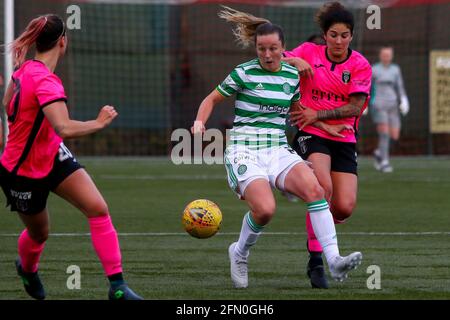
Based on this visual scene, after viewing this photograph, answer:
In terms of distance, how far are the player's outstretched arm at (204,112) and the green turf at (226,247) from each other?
108 centimetres

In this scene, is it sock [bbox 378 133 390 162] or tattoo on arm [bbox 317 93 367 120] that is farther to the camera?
sock [bbox 378 133 390 162]

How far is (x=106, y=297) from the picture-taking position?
294 inches

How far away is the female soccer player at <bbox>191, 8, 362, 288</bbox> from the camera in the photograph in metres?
8.04

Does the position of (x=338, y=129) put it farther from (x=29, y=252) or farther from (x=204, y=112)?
(x=29, y=252)

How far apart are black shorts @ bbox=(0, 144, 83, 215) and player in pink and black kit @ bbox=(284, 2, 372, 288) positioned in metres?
2.13

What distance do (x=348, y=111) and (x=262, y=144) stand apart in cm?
84

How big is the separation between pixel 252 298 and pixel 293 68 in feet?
6.01

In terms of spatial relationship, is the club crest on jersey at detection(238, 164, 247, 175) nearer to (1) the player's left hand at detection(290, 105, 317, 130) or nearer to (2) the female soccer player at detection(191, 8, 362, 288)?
(2) the female soccer player at detection(191, 8, 362, 288)

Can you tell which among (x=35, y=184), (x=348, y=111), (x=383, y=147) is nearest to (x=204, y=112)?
(x=348, y=111)

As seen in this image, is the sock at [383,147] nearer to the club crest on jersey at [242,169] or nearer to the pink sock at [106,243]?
the club crest on jersey at [242,169]

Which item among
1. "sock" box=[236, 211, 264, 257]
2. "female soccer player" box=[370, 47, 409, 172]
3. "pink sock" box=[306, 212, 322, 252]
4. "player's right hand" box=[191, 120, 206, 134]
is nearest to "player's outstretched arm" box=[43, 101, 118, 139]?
"player's right hand" box=[191, 120, 206, 134]
